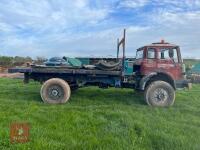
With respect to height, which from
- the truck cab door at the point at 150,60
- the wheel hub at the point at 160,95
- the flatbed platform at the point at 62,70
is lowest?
the wheel hub at the point at 160,95

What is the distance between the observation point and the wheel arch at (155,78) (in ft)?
35.4

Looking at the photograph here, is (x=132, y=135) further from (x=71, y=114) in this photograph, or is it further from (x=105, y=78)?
(x=105, y=78)

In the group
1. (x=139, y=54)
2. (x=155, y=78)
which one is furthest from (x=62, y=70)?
(x=155, y=78)

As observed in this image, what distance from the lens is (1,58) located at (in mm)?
36062

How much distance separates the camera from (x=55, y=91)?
1084cm

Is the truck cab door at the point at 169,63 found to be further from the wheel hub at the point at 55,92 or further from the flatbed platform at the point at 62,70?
the wheel hub at the point at 55,92

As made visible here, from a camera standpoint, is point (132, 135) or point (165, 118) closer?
point (132, 135)

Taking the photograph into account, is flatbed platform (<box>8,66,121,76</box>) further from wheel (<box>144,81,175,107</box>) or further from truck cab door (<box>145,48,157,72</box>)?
wheel (<box>144,81,175,107</box>)

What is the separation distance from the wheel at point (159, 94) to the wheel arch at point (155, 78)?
7.5 inches

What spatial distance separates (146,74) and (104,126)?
4119 millimetres

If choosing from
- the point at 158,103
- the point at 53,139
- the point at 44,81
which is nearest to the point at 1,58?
the point at 44,81

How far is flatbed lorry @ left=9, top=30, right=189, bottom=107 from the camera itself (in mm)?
10781

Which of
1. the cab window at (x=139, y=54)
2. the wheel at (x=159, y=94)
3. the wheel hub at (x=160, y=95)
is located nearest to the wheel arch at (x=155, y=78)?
the wheel at (x=159, y=94)

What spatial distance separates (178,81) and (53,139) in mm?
6010
